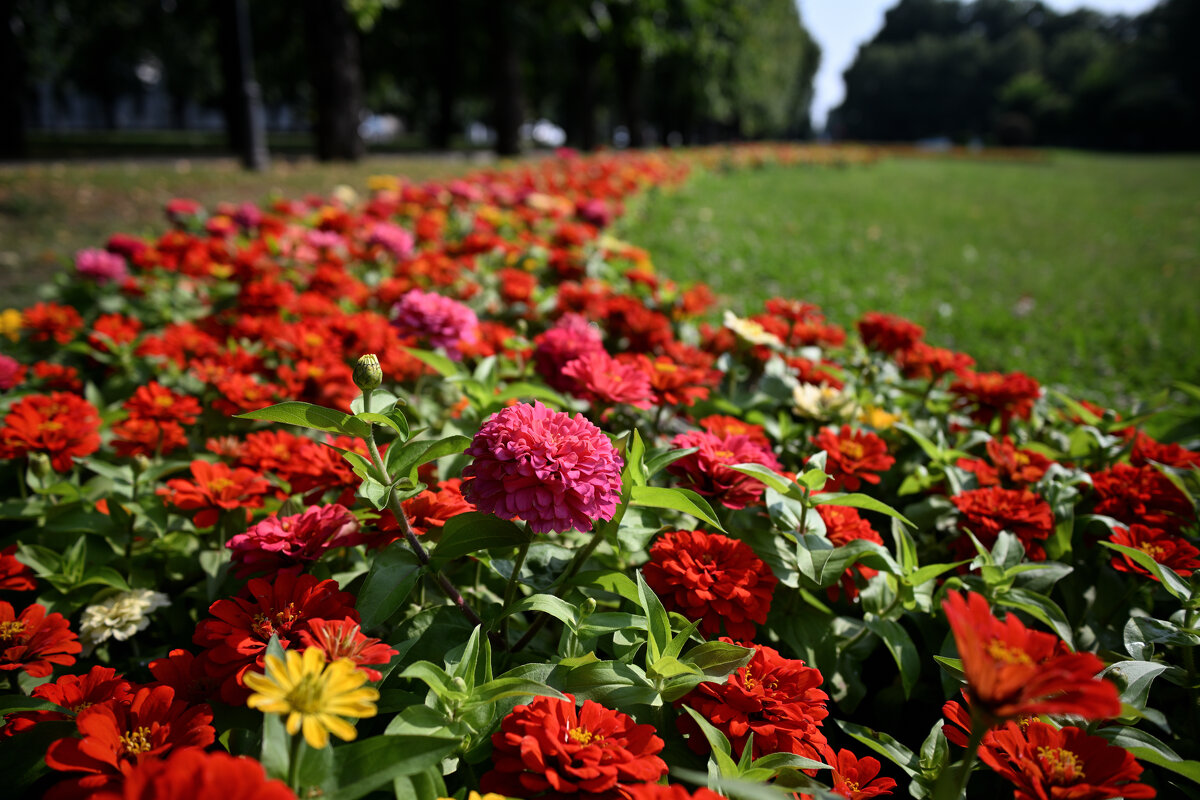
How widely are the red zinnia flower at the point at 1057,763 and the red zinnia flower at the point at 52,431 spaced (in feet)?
5.42

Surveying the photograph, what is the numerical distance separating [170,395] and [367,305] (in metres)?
1.18

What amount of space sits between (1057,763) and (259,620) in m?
1.06

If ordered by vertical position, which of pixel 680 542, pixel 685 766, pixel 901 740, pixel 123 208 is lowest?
pixel 901 740

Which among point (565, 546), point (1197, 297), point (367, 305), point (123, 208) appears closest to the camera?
point (565, 546)

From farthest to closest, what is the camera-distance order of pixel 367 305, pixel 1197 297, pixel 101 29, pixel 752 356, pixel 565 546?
pixel 101 29, pixel 1197 297, pixel 367 305, pixel 752 356, pixel 565 546

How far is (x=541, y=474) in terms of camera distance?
95cm

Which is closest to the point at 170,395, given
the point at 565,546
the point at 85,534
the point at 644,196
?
the point at 85,534

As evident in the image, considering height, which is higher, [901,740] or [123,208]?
[123,208]

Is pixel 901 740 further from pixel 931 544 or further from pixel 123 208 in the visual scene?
pixel 123 208

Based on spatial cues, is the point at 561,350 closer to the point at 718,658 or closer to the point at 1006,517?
the point at 718,658

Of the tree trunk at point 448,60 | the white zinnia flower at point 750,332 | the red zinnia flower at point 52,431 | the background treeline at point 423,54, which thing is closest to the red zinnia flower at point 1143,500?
the white zinnia flower at point 750,332

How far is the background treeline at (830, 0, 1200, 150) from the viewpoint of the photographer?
41.4 metres

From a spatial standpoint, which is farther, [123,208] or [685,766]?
[123,208]

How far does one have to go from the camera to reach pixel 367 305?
2.73m
